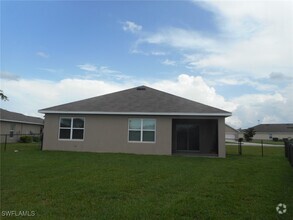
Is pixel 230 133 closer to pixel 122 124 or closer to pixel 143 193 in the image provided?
pixel 122 124

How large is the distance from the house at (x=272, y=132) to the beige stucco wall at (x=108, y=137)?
60.9m

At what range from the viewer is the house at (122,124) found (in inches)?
679

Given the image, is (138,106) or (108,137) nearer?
(108,137)

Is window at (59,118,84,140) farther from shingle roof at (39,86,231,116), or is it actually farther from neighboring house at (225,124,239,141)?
neighboring house at (225,124,239,141)

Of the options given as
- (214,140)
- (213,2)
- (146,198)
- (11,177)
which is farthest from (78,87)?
(146,198)

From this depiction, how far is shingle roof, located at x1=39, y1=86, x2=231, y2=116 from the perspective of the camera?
17312 mm

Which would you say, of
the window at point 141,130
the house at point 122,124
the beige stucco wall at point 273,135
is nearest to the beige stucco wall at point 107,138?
the house at point 122,124

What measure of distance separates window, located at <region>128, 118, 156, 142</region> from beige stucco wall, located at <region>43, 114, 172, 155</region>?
252 mm

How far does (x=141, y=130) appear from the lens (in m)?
17.6

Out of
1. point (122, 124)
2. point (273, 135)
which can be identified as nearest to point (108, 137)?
point (122, 124)

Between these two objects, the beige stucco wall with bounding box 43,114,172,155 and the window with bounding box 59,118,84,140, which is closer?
the beige stucco wall with bounding box 43,114,172,155

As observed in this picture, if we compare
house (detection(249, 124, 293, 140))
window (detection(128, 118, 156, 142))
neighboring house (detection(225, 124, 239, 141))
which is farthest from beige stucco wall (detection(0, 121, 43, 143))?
house (detection(249, 124, 293, 140))

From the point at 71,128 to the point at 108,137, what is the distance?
254 cm

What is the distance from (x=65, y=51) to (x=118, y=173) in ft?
37.8
